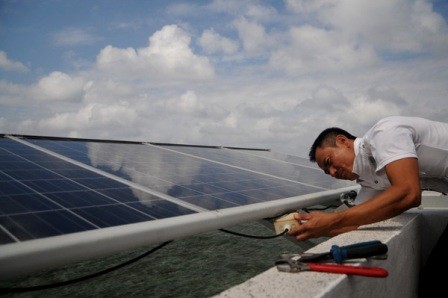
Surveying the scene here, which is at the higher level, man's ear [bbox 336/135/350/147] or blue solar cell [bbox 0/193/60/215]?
man's ear [bbox 336/135/350/147]

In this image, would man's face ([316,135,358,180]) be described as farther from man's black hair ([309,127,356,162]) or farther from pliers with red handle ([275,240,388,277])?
pliers with red handle ([275,240,388,277])

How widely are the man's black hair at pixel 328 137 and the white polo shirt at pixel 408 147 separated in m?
0.22

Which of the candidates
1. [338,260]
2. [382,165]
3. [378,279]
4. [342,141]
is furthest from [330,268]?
[342,141]

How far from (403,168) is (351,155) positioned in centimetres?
86

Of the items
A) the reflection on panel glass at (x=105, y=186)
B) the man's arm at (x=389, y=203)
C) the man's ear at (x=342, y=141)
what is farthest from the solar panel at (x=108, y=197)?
the man's ear at (x=342, y=141)

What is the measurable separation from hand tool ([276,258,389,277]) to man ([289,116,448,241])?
103 centimetres

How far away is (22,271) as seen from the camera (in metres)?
1.72

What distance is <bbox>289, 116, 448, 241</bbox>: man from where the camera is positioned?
2688 millimetres

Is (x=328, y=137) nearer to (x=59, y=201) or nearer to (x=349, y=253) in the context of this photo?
(x=349, y=253)

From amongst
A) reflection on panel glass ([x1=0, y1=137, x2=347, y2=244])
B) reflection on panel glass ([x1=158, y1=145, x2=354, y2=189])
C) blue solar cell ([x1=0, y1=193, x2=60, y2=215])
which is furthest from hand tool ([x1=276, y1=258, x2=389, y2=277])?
reflection on panel glass ([x1=158, y1=145, x2=354, y2=189])

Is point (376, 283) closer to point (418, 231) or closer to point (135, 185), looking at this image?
point (418, 231)

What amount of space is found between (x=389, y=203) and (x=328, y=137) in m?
1.17

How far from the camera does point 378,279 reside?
2.26 meters

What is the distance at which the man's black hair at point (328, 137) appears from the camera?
363 centimetres
